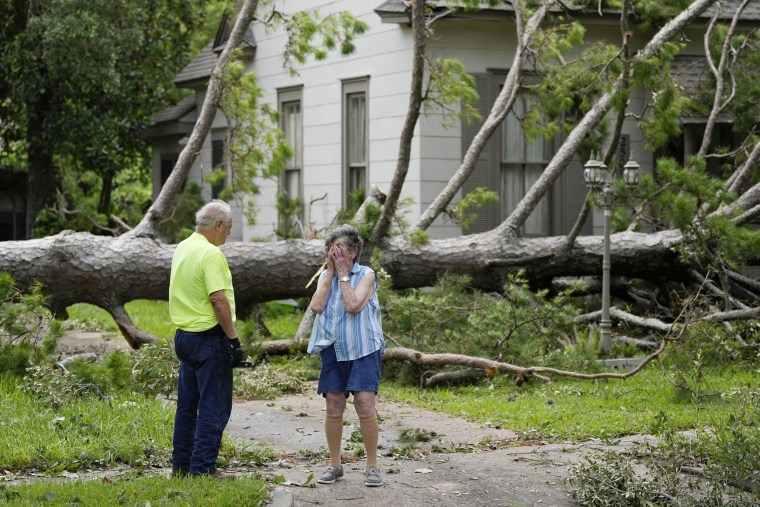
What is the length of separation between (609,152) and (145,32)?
12.0 m

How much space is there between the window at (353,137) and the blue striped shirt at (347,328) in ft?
33.5

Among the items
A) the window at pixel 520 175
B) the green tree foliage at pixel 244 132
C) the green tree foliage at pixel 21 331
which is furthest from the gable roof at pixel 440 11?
the green tree foliage at pixel 21 331

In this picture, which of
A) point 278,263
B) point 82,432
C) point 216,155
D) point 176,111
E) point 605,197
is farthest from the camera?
point 176,111

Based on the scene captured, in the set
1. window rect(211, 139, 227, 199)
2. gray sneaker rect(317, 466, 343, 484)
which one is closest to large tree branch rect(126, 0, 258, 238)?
gray sneaker rect(317, 466, 343, 484)

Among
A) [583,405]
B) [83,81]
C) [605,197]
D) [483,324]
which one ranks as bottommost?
[583,405]

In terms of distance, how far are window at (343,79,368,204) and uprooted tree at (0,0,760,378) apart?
3.45m

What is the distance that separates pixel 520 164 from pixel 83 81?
8.37 metres

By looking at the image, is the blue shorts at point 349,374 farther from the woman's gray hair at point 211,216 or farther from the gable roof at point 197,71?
the gable roof at point 197,71

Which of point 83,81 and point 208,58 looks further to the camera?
point 208,58

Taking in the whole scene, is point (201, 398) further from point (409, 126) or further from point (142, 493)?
point (409, 126)

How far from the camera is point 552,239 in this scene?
13.5 meters

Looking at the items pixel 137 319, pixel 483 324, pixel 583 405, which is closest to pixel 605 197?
pixel 483 324

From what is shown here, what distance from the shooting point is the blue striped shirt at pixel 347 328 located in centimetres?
669

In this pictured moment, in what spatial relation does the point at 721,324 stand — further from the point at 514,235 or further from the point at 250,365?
the point at 250,365
